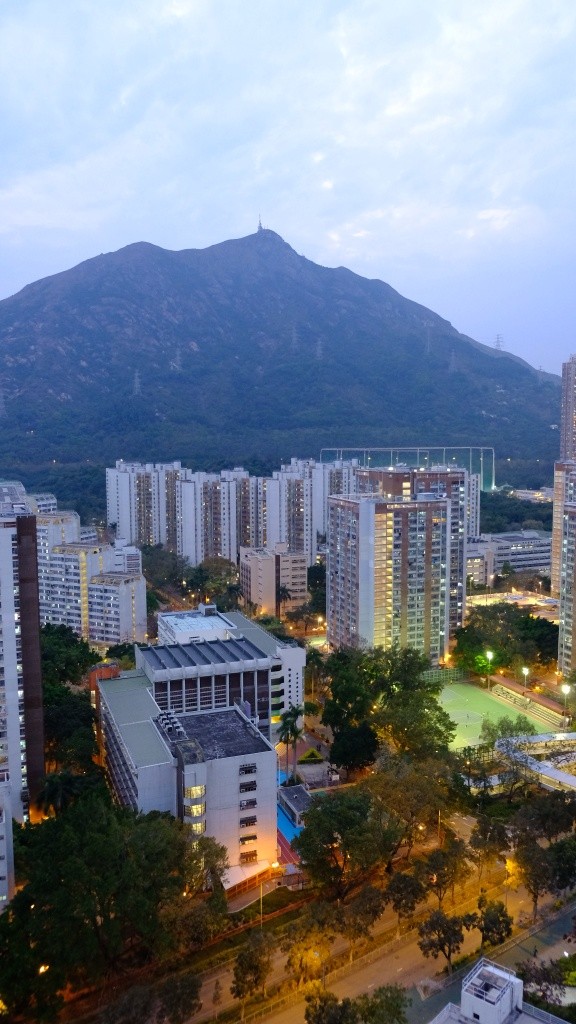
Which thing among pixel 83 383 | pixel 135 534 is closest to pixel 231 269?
pixel 83 383

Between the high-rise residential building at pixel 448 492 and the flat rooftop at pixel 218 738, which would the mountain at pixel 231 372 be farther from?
the flat rooftop at pixel 218 738

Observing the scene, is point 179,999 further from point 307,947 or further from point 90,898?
point 307,947

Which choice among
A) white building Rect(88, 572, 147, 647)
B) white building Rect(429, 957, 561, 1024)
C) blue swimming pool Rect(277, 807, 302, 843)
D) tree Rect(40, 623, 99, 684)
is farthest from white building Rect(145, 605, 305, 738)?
white building Rect(429, 957, 561, 1024)

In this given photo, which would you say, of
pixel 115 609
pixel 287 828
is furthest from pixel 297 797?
pixel 115 609

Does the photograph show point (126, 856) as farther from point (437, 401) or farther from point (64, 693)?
point (437, 401)

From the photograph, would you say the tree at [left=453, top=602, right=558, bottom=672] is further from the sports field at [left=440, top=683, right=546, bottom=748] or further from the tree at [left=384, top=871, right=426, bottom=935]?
the tree at [left=384, top=871, right=426, bottom=935]

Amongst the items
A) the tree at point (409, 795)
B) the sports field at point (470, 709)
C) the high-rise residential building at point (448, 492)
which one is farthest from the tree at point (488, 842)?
the high-rise residential building at point (448, 492)
